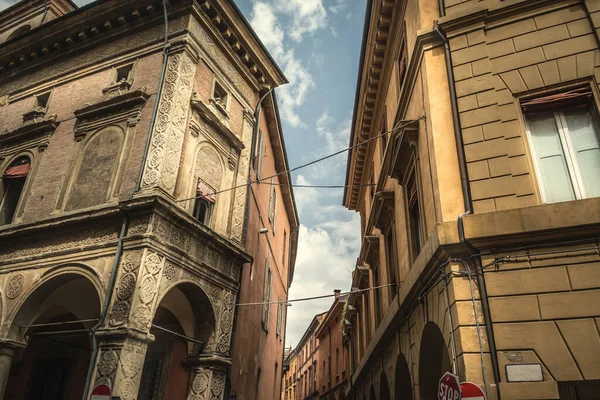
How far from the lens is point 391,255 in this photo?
11.9 metres

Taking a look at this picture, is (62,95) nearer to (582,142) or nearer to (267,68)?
(267,68)

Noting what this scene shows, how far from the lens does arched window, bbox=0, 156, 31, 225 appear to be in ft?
42.1

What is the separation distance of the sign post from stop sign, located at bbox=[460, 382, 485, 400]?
571 cm

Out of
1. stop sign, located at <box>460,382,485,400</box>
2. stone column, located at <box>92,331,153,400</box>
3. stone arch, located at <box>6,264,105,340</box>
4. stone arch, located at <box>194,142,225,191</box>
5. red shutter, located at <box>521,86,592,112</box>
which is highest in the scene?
stone arch, located at <box>194,142,225,191</box>

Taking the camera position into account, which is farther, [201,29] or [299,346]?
[299,346]

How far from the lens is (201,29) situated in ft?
41.7

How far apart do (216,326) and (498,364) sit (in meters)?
6.98

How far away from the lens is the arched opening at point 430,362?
25.9ft

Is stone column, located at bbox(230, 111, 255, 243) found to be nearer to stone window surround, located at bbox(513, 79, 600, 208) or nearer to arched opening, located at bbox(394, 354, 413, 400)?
arched opening, located at bbox(394, 354, 413, 400)

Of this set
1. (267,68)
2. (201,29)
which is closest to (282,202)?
(267,68)

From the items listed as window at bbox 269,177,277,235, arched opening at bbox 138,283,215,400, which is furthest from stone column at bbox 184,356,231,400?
window at bbox 269,177,277,235

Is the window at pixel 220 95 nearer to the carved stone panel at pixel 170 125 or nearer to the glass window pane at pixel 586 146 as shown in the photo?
the carved stone panel at pixel 170 125

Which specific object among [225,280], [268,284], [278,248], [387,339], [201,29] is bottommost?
[387,339]

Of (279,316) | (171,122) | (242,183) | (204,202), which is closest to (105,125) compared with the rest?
(171,122)
